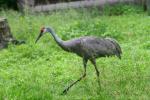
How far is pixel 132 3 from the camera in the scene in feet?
59.2

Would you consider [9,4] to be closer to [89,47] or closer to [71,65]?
[71,65]

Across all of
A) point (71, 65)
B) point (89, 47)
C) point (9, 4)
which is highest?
point (89, 47)

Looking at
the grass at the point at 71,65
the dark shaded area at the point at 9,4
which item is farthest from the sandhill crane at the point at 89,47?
the dark shaded area at the point at 9,4

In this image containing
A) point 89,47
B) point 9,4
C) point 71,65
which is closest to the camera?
point 89,47

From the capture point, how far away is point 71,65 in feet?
34.4

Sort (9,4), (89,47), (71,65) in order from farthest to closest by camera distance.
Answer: (9,4)
(71,65)
(89,47)

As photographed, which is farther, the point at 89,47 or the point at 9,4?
the point at 9,4

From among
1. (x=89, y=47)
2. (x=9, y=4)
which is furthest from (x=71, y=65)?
(x=9, y=4)

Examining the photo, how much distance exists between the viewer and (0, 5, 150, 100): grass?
8398 mm

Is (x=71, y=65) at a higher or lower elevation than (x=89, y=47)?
lower

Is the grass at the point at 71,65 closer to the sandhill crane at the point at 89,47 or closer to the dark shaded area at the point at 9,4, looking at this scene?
the sandhill crane at the point at 89,47

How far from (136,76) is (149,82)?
360 mm

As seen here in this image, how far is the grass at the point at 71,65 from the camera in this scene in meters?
8.40

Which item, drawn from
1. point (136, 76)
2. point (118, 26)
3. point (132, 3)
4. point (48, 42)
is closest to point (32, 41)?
point (48, 42)
